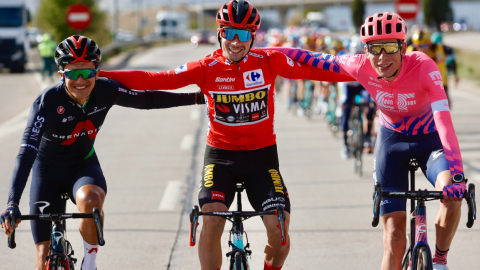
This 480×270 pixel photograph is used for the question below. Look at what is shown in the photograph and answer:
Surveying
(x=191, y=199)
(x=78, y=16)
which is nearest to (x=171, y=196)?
(x=191, y=199)

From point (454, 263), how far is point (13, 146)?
30.8 ft

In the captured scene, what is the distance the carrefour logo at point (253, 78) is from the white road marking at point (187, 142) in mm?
8059

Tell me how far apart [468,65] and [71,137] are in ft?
115

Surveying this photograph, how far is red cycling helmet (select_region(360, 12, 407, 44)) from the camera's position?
4449 millimetres

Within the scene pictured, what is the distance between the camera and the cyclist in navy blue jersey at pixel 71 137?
13.8 feet

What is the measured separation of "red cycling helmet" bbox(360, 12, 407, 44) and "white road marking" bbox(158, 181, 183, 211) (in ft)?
13.8

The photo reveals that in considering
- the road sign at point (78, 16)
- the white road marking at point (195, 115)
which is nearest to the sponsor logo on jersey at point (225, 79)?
the white road marking at point (195, 115)

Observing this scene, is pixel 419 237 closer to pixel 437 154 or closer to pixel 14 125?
pixel 437 154

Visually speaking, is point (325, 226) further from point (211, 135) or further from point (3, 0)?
point (3, 0)

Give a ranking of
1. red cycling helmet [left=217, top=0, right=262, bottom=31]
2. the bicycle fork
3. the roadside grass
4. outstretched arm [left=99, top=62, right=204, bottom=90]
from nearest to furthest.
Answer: the bicycle fork → red cycling helmet [left=217, top=0, right=262, bottom=31] → outstretched arm [left=99, top=62, right=204, bottom=90] → the roadside grass

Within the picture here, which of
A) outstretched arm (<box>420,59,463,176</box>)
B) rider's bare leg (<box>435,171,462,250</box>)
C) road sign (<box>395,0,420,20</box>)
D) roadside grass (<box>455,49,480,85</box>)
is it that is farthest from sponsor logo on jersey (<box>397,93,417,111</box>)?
roadside grass (<box>455,49,480,85</box>)

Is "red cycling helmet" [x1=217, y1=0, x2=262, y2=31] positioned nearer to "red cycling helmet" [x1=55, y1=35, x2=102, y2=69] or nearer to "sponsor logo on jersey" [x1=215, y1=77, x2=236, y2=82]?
"sponsor logo on jersey" [x1=215, y1=77, x2=236, y2=82]

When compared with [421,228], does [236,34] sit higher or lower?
higher

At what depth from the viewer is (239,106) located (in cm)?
447
